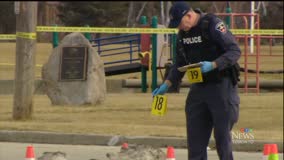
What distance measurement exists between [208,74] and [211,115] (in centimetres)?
42

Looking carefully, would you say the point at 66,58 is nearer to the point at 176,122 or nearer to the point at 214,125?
the point at 176,122

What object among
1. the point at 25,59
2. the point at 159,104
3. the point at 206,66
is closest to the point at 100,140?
the point at 25,59

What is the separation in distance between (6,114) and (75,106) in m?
1.95

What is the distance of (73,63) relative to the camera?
15719 mm

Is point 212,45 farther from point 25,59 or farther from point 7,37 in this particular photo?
point 7,37

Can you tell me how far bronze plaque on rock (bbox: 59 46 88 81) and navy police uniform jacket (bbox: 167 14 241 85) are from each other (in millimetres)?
8160

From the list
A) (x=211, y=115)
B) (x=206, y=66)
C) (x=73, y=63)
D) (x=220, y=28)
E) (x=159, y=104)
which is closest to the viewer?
(x=206, y=66)

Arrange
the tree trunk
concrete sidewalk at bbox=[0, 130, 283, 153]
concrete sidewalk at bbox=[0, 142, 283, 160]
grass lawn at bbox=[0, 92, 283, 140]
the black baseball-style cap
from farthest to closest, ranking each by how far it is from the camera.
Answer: the tree trunk
grass lawn at bbox=[0, 92, 283, 140]
concrete sidewalk at bbox=[0, 130, 283, 153]
concrete sidewalk at bbox=[0, 142, 283, 160]
the black baseball-style cap

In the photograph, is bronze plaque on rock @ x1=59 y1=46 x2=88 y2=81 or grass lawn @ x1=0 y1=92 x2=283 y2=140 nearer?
grass lawn @ x1=0 y1=92 x2=283 y2=140

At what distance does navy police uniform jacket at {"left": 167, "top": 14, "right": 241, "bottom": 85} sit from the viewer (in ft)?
24.0

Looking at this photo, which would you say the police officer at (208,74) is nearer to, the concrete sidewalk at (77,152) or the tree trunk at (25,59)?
the concrete sidewalk at (77,152)

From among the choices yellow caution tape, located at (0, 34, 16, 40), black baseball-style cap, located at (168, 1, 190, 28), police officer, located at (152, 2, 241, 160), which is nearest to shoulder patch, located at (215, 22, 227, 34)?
police officer, located at (152, 2, 241, 160)

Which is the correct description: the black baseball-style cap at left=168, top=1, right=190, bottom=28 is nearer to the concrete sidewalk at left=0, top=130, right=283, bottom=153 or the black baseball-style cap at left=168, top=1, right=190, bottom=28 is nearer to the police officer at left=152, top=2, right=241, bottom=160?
the police officer at left=152, top=2, right=241, bottom=160

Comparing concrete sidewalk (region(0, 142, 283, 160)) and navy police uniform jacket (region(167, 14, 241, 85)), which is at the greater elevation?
navy police uniform jacket (region(167, 14, 241, 85))
